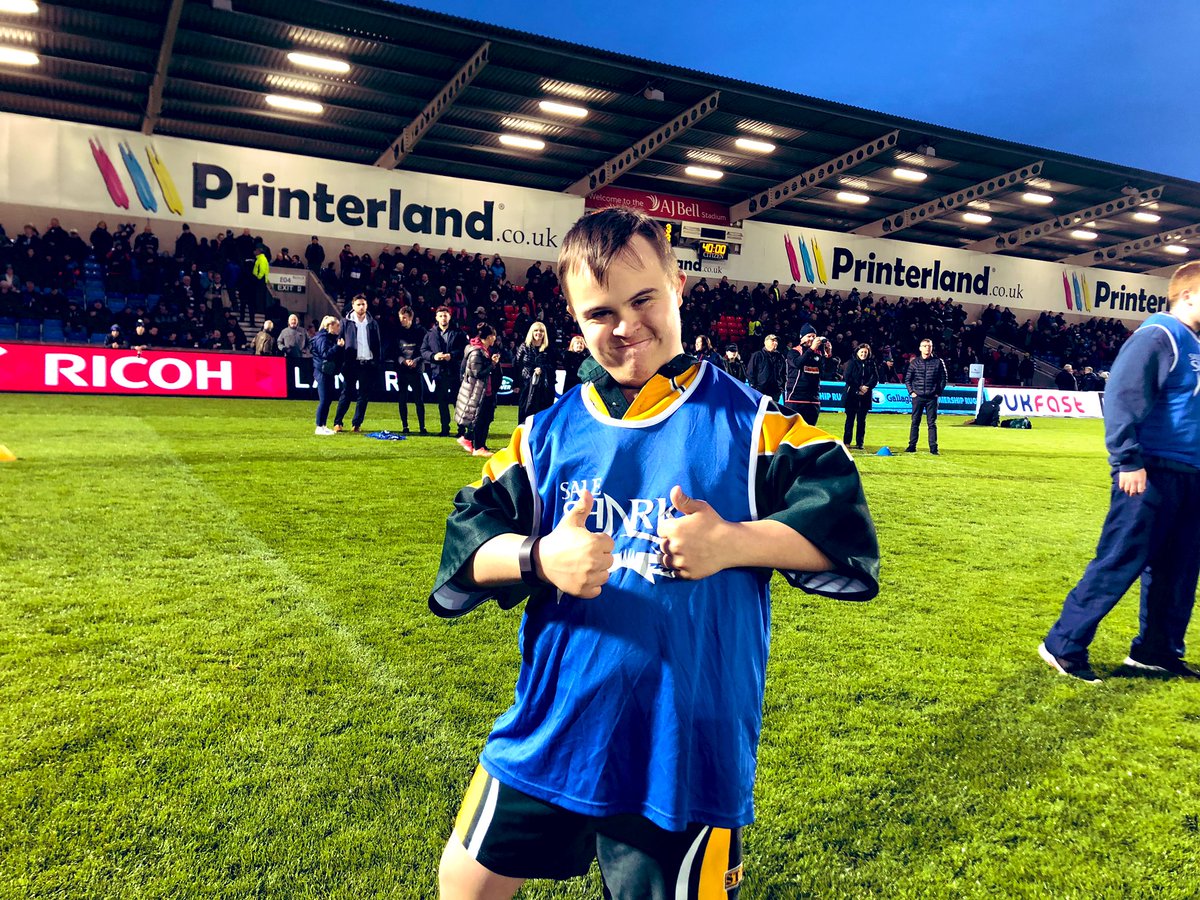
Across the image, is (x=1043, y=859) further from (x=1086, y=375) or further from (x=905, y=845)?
(x=1086, y=375)

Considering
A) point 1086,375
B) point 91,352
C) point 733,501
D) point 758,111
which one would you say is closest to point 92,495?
point 733,501

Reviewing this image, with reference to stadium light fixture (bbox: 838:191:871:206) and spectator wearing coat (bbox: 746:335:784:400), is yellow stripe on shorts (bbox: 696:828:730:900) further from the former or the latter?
stadium light fixture (bbox: 838:191:871:206)

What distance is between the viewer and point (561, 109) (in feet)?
69.4

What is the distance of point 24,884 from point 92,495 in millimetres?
5613

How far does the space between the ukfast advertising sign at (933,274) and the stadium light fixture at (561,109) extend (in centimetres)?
1062

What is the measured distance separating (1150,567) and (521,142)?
22.4 m

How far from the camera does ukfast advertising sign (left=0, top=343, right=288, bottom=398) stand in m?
14.6

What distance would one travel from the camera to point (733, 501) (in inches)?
51.3

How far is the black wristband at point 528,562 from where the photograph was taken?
4.20 ft

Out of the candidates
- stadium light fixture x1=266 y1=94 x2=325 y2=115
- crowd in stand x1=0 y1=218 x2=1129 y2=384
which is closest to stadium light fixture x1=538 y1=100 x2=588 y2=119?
crowd in stand x1=0 y1=218 x2=1129 y2=384

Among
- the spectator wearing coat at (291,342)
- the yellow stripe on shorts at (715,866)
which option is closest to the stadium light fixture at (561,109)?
the spectator wearing coat at (291,342)

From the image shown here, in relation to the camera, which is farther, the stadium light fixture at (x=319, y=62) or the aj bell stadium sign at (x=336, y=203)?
the aj bell stadium sign at (x=336, y=203)

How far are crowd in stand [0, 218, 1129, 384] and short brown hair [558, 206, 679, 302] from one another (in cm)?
1097

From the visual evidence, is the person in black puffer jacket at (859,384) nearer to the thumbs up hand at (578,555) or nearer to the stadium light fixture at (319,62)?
the thumbs up hand at (578,555)
